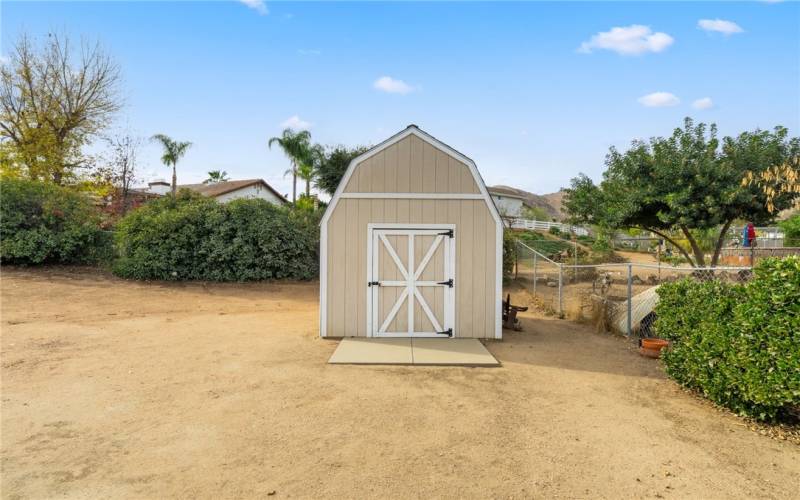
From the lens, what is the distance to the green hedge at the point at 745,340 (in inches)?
157

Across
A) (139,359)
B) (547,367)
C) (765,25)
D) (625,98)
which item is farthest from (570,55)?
(139,359)

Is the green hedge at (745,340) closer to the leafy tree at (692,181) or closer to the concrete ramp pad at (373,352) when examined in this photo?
the concrete ramp pad at (373,352)

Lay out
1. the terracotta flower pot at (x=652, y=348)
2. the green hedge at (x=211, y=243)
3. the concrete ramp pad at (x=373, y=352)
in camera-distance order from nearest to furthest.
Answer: the concrete ramp pad at (x=373, y=352) → the terracotta flower pot at (x=652, y=348) → the green hedge at (x=211, y=243)

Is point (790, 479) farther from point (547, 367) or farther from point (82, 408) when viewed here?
point (82, 408)

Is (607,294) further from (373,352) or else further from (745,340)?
(745,340)

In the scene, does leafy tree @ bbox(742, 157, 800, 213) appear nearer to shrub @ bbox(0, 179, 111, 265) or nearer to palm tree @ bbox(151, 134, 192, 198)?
shrub @ bbox(0, 179, 111, 265)

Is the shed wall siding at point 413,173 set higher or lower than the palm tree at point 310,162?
lower

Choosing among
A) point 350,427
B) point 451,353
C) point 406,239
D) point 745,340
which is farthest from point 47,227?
point 745,340

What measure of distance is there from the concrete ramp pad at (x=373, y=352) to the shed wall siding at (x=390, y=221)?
18.6 inches

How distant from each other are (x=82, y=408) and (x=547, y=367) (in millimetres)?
5829

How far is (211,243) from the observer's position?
1501 cm

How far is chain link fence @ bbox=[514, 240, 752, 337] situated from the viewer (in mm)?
8508

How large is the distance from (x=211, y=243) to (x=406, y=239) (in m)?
9.60

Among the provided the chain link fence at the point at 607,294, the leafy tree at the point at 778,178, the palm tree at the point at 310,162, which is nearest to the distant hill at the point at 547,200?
the palm tree at the point at 310,162
